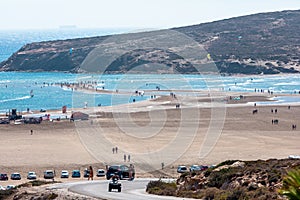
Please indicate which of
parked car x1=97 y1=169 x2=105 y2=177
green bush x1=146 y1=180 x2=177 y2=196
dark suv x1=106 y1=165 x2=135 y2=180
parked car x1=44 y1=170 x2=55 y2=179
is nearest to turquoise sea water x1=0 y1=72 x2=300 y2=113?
parked car x1=44 y1=170 x2=55 y2=179

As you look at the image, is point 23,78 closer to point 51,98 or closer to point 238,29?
point 51,98

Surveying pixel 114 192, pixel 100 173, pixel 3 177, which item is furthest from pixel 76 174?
→ pixel 114 192

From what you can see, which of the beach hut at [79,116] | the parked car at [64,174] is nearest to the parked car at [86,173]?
the parked car at [64,174]

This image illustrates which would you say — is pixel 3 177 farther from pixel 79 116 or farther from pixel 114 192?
pixel 79 116

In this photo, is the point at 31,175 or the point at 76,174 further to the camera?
the point at 76,174

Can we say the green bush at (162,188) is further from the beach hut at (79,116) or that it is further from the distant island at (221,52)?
the distant island at (221,52)

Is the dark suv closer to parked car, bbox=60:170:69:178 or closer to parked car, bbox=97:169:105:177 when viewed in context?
parked car, bbox=97:169:105:177
